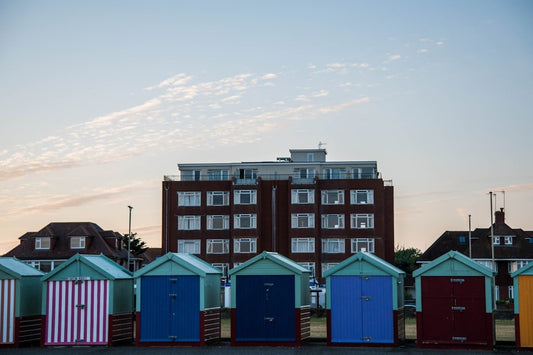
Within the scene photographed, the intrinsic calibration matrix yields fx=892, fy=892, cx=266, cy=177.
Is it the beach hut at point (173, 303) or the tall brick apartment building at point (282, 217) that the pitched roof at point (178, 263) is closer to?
the beach hut at point (173, 303)

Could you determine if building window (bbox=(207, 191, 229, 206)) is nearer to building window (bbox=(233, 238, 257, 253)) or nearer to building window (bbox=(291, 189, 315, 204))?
building window (bbox=(233, 238, 257, 253))

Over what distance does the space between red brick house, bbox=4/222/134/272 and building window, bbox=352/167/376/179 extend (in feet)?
88.6

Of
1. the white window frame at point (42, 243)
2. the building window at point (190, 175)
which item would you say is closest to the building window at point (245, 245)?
the building window at point (190, 175)

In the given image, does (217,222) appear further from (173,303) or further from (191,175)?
(173,303)

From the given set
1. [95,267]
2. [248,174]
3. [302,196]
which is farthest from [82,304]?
[248,174]

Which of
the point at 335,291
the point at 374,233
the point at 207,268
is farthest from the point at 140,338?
the point at 374,233

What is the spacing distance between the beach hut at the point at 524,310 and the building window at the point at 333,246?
58.3 meters

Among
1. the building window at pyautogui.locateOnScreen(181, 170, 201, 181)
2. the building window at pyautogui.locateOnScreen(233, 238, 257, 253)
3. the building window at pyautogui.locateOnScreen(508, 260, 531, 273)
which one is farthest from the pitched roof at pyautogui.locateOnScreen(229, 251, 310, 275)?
the building window at pyautogui.locateOnScreen(508, 260, 531, 273)

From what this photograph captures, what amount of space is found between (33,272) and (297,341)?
10.7 meters

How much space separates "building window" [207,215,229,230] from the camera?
298 feet

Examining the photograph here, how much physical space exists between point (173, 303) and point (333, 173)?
61.9 meters

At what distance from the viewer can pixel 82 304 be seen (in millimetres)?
32688

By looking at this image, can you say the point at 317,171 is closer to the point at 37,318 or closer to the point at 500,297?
the point at 500,297

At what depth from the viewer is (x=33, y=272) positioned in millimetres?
34406
